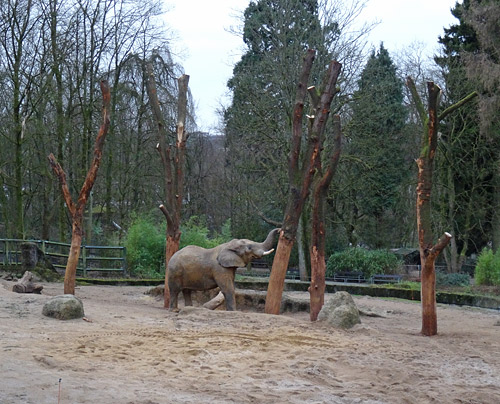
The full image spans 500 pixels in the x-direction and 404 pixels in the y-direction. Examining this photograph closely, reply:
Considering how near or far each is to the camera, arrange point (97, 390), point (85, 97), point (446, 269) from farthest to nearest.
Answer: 1. point (446, 269)
2. point (85, 97)
3. point (97, 390)

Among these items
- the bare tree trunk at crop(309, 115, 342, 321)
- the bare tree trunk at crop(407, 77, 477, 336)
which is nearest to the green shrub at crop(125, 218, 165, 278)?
the bare tree trunk at crop(309, 115, 342, 321)

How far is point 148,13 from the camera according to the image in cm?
3041

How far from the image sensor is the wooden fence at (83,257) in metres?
23.3

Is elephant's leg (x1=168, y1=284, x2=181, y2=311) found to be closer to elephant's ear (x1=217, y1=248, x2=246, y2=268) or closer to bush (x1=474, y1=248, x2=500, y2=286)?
elephant's ear (x1=217, y1=248, x2=246, y2=268)

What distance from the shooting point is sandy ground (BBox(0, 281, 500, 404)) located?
6863mm

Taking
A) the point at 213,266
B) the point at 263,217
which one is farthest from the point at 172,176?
the point at 263,217

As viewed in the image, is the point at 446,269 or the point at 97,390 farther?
the point at 446,269

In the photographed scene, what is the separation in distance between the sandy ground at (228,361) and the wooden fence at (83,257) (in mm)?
11331

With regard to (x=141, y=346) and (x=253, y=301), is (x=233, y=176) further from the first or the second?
(x=141, y=346)

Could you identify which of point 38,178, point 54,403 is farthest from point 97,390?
point 38,178

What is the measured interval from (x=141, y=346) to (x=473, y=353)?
4.88 meters

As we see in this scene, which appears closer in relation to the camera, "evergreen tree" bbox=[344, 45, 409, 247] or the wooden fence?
the wooden fence

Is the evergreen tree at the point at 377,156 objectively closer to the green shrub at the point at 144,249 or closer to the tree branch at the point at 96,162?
the green shrub at the point at 144,249

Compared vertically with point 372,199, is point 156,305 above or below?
below
